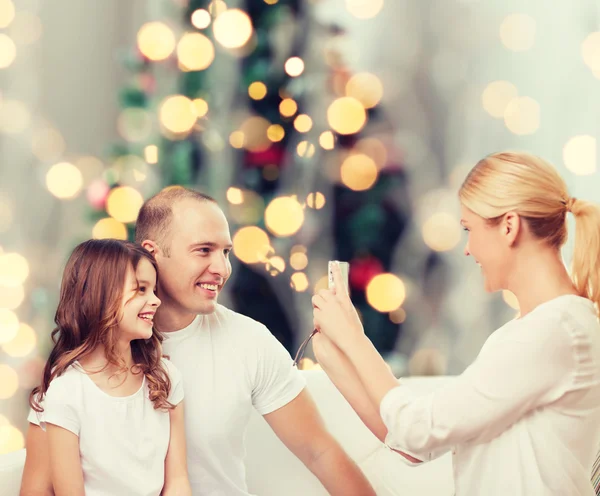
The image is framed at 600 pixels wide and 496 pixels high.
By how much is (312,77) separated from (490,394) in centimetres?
194

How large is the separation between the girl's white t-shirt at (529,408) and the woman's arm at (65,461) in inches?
24.3

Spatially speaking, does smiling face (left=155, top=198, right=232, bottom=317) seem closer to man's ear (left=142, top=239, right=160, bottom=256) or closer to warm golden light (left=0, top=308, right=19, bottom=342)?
man's ear (left=142, top=239, right=160, bottom=256)

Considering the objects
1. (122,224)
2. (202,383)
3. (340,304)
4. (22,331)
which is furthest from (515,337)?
(22,331)

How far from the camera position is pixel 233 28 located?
270cm

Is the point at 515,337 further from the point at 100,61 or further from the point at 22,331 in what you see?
the point at 100,61

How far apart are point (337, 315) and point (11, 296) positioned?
1.77 meters

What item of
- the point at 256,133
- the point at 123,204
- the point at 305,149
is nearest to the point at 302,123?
the point at 305,149

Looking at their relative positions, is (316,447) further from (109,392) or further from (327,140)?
(327,140)

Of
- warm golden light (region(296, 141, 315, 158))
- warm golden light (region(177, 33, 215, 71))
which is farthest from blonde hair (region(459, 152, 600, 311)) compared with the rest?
warm golden light (region(177, 33, 215, 71))

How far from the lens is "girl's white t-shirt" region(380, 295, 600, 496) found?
121cm

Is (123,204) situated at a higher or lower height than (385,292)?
higher

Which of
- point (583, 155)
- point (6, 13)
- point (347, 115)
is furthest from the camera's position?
point (583, 155)

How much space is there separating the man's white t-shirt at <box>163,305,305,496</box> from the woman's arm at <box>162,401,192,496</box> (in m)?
0.12

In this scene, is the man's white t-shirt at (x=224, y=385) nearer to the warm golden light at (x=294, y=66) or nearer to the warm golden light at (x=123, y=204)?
the warm golden light at (x=123, y=204)
